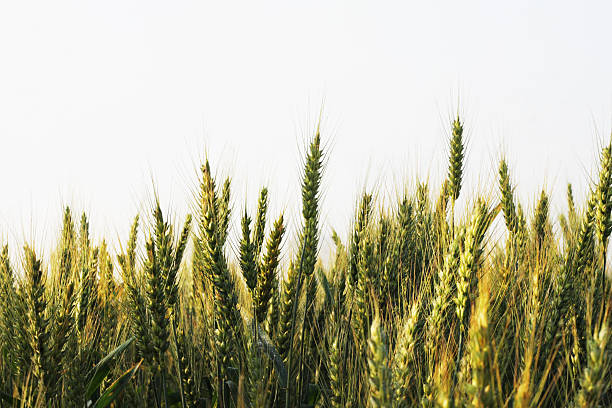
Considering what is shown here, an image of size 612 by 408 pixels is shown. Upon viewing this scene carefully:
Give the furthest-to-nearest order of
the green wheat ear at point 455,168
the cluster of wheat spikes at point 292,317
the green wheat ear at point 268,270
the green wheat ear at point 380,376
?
the green wheat ear at point 455,168
the green wheat ear at point 268,270
the cluster of wheat spikes at point 292,317
the green wheat ear at point 380,376

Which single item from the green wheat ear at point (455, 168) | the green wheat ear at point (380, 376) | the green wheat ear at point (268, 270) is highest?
the green wheat ear at point (455, 168)

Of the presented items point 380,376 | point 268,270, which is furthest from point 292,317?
point 380,376

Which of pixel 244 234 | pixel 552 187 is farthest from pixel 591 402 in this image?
pixel 552 187

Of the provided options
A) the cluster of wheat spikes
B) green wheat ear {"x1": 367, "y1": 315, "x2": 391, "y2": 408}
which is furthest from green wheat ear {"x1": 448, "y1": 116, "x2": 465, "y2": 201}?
green wheat ear {"x1": 367, "y1": 315, "x2": 391, "y2": 408}

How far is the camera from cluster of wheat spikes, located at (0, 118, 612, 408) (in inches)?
81.3

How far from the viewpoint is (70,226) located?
3.88 m

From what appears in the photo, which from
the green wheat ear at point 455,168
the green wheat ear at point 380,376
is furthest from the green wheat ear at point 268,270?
the green wheat ear at point 455,168

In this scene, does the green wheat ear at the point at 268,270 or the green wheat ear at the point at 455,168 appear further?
the green wheat ear at the point at 455,168

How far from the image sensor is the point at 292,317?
2.52 metres

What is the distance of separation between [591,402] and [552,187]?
3023 millimetres

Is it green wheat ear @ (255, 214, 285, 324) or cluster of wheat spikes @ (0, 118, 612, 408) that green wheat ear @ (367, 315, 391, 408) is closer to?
cluster of wheat spikes @ (0, 118, 612, 408)

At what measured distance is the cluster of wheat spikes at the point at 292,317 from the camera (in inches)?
81.3

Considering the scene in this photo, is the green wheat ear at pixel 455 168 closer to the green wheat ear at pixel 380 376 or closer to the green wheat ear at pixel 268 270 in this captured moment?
the green wheat ear at pixel 268 270

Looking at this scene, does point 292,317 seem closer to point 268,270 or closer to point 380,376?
point 268,270
